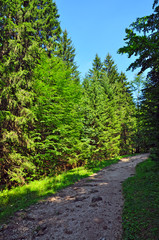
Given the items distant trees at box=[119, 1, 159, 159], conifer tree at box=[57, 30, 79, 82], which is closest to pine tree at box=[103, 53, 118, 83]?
conifer tree at box=[57, 30, 79, 82]

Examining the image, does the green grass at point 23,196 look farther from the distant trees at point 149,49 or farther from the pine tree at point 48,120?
the distant trees at point 149,49

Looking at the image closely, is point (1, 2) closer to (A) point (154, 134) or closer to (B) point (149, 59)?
(B) point (149, 59)

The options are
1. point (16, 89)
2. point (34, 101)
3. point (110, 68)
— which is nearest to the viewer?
point (16, 89)

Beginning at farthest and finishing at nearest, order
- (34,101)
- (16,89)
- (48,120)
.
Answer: (34,101)
(48,120)
(16,89)

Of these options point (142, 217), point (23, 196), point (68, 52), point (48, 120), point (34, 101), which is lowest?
point (23, 196)

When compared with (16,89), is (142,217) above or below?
below

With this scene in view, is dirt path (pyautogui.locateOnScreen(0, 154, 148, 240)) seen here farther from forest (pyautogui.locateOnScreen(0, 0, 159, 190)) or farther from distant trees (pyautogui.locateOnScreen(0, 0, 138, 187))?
distant trees (pyautogui.locateOnScreen(0, 0, 138, 187))

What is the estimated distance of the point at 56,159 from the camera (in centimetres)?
1150

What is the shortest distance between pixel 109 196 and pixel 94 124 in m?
10.5

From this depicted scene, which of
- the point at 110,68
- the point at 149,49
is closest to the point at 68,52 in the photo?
the point at 110,68

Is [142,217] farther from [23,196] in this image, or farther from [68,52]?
[68,52]

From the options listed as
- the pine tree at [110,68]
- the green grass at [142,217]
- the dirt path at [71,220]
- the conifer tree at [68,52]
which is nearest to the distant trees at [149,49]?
the green grass at [142,217]

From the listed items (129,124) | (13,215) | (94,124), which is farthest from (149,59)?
(129,124)

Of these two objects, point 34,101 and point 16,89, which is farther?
point 34,101
